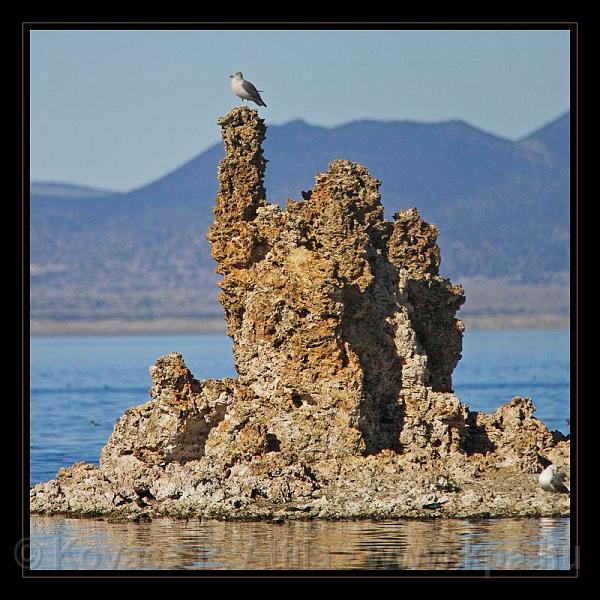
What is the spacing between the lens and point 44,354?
171m

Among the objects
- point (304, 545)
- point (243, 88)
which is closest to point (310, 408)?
point (304, 545)

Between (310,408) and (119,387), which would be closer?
(310,408)

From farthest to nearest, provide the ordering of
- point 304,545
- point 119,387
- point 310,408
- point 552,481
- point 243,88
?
point 119,387 → point 243,88 → point 310,408 → point 552,481 → point 304,545

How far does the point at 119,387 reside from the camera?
292 feet

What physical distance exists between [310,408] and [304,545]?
444 centimetres

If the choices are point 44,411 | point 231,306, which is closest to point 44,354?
point 44,411

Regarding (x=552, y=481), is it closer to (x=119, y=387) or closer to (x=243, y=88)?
(x=243, y=88)

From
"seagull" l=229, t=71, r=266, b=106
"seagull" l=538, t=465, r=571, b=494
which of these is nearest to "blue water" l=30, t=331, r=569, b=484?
"seagull" l=229, t=71, r=266, b=106

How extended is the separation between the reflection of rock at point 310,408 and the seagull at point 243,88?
0.29 m

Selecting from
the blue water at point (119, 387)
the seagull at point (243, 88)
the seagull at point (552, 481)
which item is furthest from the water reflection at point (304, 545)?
the blue water at point (119, 387)

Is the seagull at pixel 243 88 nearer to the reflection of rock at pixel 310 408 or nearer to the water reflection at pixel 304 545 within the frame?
the reflection of rock at pixel 310 408

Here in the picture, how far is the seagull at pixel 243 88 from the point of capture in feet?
104
